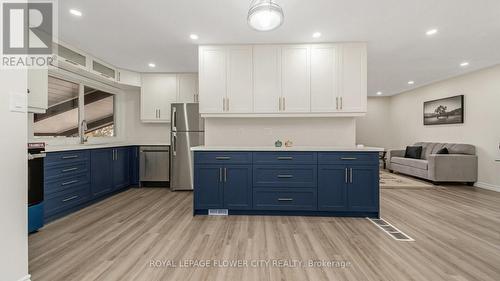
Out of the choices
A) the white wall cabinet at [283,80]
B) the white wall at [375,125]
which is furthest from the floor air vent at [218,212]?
the white wall at [375,125]

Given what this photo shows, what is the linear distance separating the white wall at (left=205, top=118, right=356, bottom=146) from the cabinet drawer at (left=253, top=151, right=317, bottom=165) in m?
0.64

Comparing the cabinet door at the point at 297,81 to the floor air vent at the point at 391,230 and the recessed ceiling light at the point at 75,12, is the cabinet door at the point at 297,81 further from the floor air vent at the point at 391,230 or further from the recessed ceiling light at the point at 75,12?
the recessed ceiling light at the point at 75,12

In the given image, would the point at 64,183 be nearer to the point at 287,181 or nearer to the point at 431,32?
the point at 287,181

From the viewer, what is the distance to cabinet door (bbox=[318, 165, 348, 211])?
2.99m

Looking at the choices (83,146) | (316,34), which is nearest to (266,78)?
(316,34)

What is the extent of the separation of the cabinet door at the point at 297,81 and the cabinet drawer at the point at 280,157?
0.74 m

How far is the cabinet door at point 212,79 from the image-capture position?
3.45 metres

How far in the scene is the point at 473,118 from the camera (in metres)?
4.98

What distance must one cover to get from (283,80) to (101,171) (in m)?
3.43

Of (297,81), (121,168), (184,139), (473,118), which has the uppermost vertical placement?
(297,81)

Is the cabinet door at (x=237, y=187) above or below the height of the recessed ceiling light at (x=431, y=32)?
below

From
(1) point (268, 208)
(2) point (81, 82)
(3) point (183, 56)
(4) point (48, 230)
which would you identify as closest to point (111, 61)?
(2) point (81, 82)

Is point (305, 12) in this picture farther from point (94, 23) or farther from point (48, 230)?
point (48, 230)

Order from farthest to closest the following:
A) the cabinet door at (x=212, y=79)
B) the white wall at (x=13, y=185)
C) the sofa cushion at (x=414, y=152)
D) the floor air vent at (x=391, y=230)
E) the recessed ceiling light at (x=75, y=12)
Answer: the sofa cushion at (x=414, y=152), the cabinet door at (x=212, y=79), the recessed ceiling light at (x=75, y=12), the floor air vent at (x=391, y=230), the white wall at (x=13, y=185)
